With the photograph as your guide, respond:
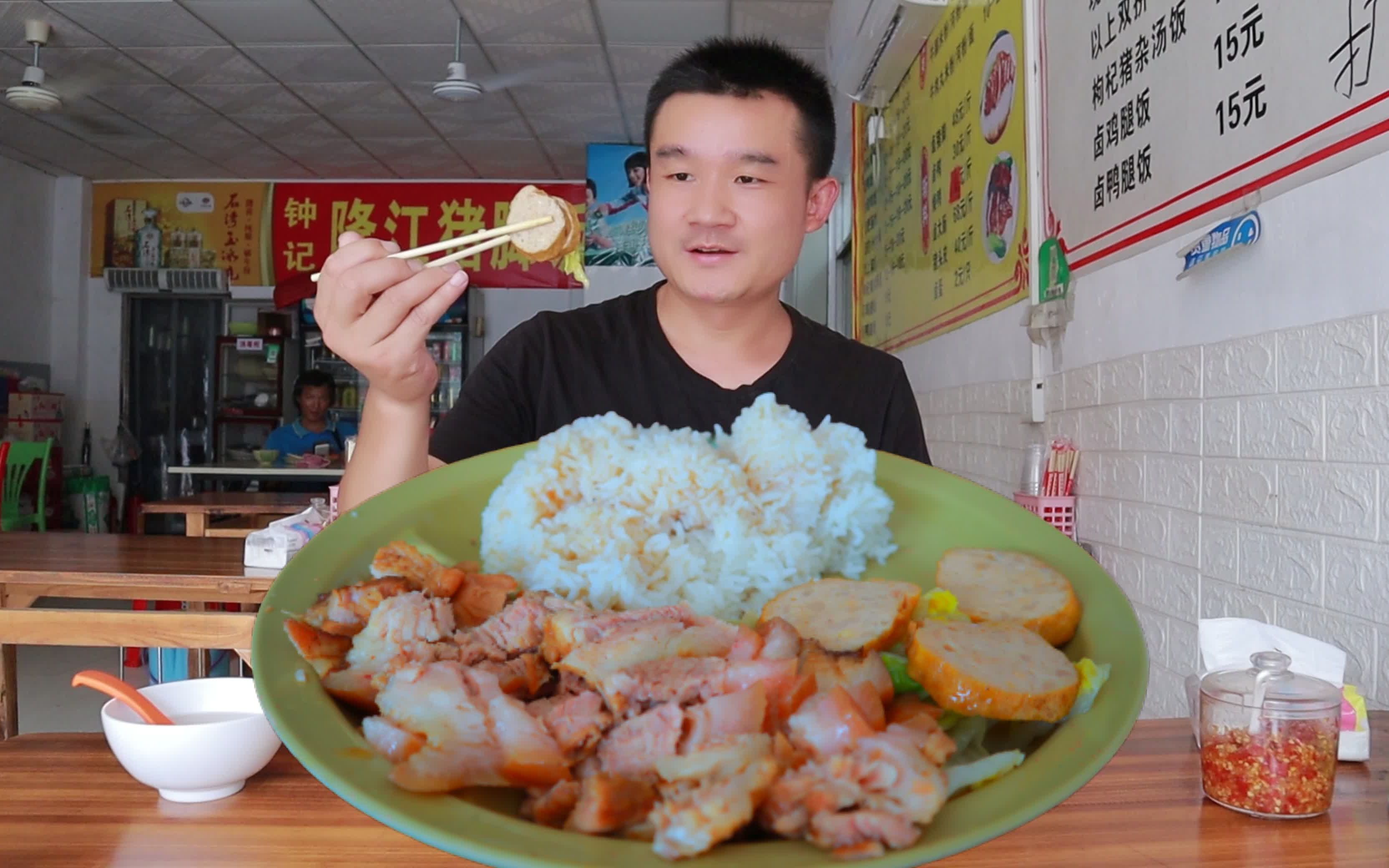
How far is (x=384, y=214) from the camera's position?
8.40m

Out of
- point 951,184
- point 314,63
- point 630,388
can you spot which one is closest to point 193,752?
point 630,388

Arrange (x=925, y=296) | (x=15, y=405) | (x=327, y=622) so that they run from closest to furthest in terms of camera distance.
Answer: (x=327, y=622) → (x=925, y=296) → (x=15, y=405)

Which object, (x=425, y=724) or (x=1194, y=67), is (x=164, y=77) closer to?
(x=1194, y=67)

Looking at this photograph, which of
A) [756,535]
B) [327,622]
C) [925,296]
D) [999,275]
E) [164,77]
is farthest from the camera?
[164,77]

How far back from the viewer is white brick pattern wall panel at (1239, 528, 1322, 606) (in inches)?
55.7

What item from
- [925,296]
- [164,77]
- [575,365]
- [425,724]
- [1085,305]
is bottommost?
[425,724]

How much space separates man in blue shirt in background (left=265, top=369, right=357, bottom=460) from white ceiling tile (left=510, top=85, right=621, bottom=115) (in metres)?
2.38

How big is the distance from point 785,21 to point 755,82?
4.17 m

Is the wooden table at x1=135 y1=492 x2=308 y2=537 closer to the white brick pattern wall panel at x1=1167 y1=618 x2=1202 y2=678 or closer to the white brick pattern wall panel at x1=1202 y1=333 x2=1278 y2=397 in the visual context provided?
the white brick pattern wall panel at x1=1167 y1=618 x2=1202 y2=678

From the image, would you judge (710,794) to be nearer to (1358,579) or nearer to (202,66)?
(1358,579)

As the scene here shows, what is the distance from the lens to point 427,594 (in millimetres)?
807

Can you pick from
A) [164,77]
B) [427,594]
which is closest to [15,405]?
[164,77]

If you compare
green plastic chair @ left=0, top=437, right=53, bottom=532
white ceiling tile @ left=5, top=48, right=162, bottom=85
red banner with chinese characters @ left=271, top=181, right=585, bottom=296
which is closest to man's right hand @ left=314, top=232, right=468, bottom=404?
white ceiling tile @ left=5, top=48, right=162, bottom=85

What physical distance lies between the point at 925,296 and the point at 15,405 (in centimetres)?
760
